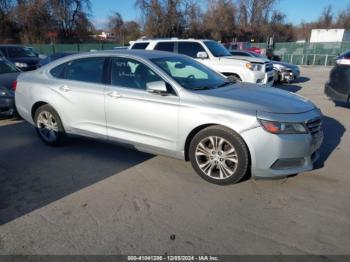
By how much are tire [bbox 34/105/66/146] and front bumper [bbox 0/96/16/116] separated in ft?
6.07

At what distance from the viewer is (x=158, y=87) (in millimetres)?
3861

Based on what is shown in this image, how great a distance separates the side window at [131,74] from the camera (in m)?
4.16

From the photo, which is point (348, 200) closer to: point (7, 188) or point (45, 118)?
point (7, 188)

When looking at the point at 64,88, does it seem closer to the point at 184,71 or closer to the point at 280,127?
the point at 184,71

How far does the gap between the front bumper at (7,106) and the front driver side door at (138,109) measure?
3.47 meters

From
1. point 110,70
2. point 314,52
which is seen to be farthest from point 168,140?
point 314,52

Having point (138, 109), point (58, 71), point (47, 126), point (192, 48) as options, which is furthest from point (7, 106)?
point (192, 48)

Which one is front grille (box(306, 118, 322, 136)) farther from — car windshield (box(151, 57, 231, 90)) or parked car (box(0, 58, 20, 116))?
parked car (box(0, 58, 20, 116))

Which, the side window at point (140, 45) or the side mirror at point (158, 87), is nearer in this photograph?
the side mirror at point (158, 87)

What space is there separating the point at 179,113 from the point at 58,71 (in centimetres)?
245

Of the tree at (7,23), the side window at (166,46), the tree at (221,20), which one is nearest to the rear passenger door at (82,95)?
the side window at (166,46)

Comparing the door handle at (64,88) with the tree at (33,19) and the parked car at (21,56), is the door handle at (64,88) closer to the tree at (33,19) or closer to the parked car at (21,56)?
the parked car at (21,56)

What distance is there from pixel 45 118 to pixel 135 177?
7.12ft

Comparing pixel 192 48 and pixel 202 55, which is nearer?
pixel 202 55
